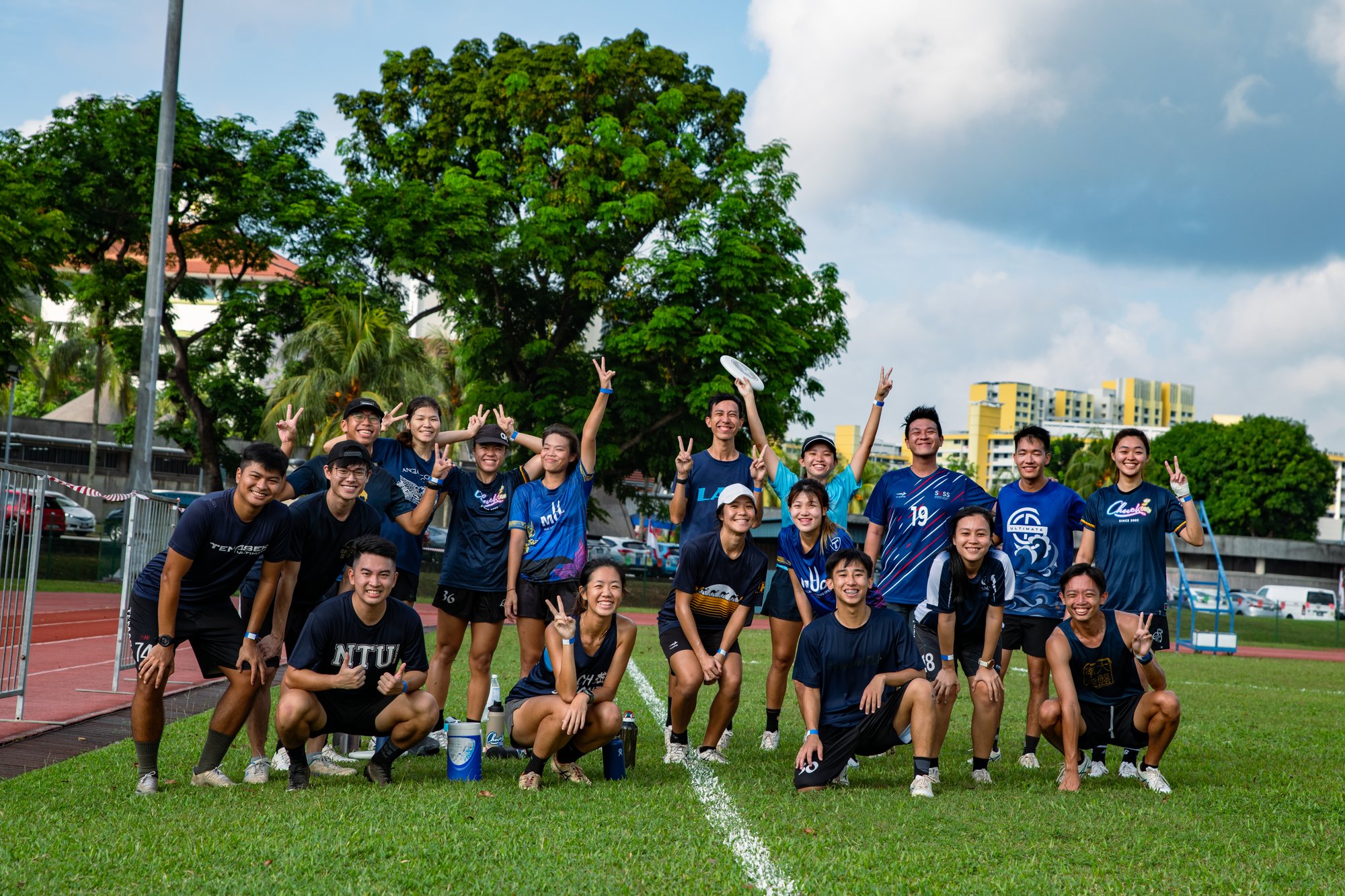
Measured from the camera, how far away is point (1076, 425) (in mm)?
158000

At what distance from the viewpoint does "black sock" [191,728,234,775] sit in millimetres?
5895

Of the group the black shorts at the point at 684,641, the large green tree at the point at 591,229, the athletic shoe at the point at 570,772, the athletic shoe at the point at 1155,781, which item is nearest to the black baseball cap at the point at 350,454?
the athletic shoe at the point at 570,772

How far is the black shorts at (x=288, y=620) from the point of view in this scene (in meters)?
6.11

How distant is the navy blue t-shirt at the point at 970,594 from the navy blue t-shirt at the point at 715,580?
1055 mm

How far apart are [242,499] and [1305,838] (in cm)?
538

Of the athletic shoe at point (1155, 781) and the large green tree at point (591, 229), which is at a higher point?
the large green tree at point (591, 229)

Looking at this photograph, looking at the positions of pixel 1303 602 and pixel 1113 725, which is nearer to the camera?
pixel 1113 725

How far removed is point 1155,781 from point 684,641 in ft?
9.35

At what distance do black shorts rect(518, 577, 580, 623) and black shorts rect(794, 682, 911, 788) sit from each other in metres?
1.91

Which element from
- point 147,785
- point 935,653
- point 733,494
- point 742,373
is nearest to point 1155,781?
point 935,653

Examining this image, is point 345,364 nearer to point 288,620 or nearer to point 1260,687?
point 1260,687

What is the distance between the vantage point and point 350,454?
20.2 feet

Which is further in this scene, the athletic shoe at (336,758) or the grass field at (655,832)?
the athletic shoe at (336,758)

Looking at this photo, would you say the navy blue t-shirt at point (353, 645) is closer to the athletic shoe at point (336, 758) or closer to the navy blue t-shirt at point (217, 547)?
the navy blue t-shirt at point (217, 547)
